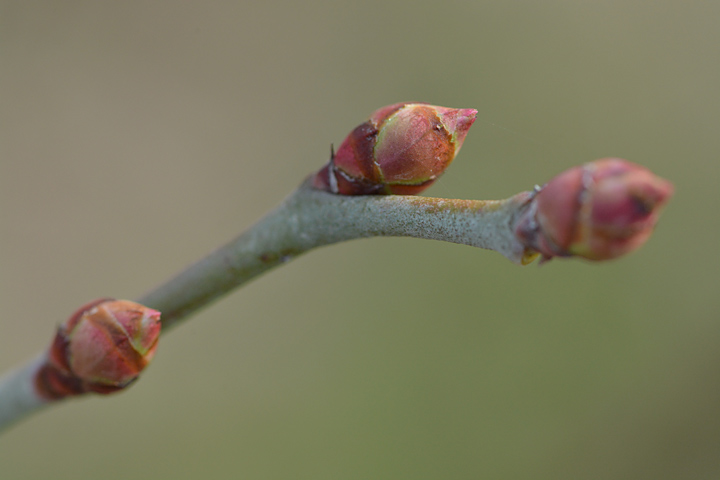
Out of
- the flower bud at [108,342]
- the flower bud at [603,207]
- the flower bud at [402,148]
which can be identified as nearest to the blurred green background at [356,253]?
the flower bud at [402,148]

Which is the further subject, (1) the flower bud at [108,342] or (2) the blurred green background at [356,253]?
(2) the blurred green background at [356,253]

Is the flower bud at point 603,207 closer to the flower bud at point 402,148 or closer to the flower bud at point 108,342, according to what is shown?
the flower bud at point 402,148

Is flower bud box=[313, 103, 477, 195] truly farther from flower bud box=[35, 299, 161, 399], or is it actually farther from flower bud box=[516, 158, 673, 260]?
flower bud box=[35, 299, 161, 399]

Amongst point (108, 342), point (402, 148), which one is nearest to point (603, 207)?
point (402, 148)

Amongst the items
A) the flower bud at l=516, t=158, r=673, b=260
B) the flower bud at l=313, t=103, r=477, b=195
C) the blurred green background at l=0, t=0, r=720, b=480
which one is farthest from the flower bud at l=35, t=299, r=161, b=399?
the blurred green background at l=0, t=0, r=720, b=480

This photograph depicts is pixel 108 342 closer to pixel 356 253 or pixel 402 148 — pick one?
pixel 402 148

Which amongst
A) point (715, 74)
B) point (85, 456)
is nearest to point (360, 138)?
point (85, 456)
